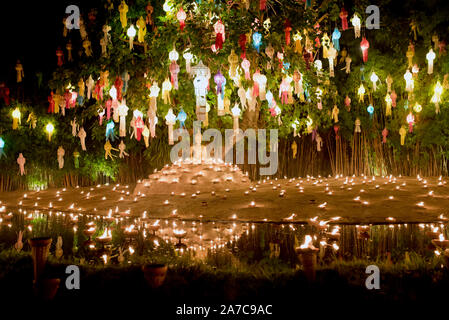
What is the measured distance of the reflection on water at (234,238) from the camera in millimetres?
2984

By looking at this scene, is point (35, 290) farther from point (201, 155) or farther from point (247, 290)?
point (201, 155)

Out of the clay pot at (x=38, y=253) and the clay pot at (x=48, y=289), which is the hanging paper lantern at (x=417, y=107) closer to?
the clay pot at (x=38, y=253)

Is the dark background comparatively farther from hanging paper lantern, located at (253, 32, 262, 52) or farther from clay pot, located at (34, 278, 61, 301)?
clay pot, located at (34, 278, 61, 301)

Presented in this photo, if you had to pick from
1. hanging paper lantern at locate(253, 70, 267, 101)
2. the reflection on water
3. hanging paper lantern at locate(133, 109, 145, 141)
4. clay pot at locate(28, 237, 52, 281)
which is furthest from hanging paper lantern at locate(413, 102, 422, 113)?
clay pot at locate(28, 237, 52, 281)

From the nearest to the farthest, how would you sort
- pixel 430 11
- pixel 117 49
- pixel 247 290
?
pixel 247 290, pixel 117 49, pixel 430 11

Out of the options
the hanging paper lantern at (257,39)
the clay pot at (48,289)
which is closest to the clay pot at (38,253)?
the clay pot at (48,289)

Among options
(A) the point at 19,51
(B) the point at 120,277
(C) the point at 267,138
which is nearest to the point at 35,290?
(B) the point at 120,277

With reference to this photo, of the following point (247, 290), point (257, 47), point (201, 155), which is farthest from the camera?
point (201, 155)

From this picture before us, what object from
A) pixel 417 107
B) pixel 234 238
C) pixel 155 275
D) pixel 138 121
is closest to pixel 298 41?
pixel 138 121

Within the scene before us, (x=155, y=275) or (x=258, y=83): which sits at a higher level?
(x=258, y=83)

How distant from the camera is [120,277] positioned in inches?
93.1

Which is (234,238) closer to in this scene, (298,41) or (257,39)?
(257,39)

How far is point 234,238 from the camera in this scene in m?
3.55
